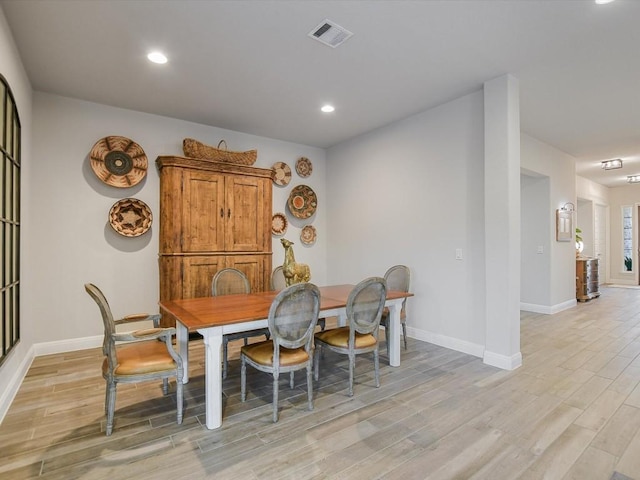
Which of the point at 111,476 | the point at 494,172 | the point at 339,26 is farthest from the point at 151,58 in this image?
the point at 494,172

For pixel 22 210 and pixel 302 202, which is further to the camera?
pixel 302 202

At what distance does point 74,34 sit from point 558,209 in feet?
22.7

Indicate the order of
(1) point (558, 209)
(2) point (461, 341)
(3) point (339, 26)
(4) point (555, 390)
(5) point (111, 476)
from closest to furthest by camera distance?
(5) point (111, 476), (3) point (339, 26), (4) point (555, 390), (2) point (461, 341), (1) point (558, 209)

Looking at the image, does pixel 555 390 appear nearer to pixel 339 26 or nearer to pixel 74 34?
pixel 339 26

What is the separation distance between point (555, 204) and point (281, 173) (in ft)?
15.5

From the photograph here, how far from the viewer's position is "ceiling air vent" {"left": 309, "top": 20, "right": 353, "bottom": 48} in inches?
99.2

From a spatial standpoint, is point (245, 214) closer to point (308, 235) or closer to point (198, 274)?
point (198, 274)

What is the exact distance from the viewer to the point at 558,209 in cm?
582

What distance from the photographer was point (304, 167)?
18.5ft

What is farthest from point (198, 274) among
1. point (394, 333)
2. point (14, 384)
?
point (394, 333)

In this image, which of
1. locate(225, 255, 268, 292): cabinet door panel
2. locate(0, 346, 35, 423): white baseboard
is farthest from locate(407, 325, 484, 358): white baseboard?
locate(0, 346, 35, 423): white baseboard

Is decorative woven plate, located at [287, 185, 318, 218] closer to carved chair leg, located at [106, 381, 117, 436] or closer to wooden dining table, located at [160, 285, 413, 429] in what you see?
wooden dining table, located at [160, 285, 413, 429]

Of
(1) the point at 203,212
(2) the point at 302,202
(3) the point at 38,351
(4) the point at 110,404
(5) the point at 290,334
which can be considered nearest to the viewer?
(4) the point at 110,404

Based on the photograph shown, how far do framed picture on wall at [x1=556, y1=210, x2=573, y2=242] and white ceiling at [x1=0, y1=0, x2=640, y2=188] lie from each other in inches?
69.7
